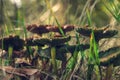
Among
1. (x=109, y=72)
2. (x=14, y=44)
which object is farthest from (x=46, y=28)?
(x=109, y=72)

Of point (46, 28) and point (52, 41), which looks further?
point (46, 28)

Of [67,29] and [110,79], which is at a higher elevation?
[67,29]

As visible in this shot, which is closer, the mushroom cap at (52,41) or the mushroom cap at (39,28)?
the mushroom cap at (52,41)

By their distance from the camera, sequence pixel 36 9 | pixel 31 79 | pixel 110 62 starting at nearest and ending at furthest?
1. pixel 110 62
2. pixel 31 79
3. pixel 36 9

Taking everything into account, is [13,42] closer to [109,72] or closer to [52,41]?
[52,41]

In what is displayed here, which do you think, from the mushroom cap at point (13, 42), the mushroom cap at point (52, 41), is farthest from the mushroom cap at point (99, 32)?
the mushroom cap at point (13, 42)

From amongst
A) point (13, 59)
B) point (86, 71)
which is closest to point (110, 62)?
point (86, 71)

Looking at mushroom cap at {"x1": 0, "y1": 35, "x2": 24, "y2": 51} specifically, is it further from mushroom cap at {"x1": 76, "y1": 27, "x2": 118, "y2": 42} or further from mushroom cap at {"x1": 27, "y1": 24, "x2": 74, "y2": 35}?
mushroom cap at {"x1": 76, "y1": 27, "x2": 118, "y2": 42}

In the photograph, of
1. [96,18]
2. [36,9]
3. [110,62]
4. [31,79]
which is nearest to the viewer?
Result: [110,62]

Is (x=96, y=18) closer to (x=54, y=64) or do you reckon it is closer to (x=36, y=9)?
(x=36, y=9)

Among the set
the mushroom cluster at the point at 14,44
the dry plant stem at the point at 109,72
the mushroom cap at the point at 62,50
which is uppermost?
the mushroom cluster at the point at 14,44

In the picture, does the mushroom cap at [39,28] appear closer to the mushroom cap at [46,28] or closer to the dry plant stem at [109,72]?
the mushroom cap at [46,28]
